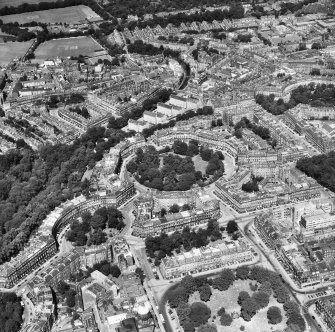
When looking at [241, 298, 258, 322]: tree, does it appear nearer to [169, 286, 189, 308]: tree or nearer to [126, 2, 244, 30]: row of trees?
[169, 286, 189, 308]: tree

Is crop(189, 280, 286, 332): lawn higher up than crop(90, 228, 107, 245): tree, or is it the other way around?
crop(90, 228, 107, 245): tree

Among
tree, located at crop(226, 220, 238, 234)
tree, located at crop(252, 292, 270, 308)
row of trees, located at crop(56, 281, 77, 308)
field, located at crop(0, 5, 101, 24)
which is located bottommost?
field, located at crop(0, 5, 101, 24)

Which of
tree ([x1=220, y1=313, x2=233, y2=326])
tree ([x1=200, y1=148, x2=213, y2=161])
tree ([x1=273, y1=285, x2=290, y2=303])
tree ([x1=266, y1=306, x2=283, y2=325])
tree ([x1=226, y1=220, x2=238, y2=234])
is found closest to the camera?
tree ([x1=266, y1=306, x2=283, y2=325])

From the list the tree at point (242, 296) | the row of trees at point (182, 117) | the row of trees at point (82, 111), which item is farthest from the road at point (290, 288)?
the row of trees at point (82, 111)

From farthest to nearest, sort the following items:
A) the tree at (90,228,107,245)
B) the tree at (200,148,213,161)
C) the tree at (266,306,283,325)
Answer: the tree at (200,148,213,161) < the tree at (90,228,107,245) < the tree at (266,306,283,325)

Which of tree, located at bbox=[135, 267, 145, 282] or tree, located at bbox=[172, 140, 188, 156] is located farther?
tree, located at bbox=[172, 140, 188, 156]

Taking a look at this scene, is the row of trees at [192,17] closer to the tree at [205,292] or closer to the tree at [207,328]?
the tree at [205,292]

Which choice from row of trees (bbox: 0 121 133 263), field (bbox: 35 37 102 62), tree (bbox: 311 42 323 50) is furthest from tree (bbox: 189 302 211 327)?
field (bbox: 35 37 102 62)

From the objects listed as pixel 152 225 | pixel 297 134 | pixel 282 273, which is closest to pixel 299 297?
pixel 282 273
